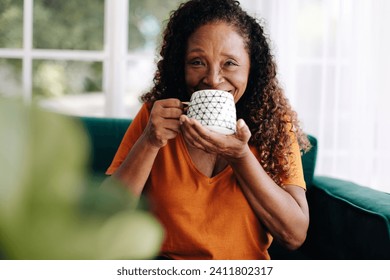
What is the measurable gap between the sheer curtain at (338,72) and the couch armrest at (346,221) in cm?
65

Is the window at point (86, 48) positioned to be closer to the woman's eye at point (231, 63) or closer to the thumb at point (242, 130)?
the woman's eye at point (231, 63)

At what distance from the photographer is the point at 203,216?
4.11 feet

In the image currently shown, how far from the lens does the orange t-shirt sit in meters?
1.24

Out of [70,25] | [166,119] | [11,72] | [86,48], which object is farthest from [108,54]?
[166,119]

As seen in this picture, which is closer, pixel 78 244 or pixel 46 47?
pixel 78 244

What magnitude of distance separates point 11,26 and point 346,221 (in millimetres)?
1721

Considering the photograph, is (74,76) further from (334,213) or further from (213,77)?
(334,213)

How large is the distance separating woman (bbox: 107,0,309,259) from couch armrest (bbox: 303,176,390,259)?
158mm

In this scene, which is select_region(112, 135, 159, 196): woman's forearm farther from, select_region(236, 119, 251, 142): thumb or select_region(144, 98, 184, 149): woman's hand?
select_region(236, 119, 251, 142): thumb

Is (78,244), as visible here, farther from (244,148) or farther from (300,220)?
(300,220)

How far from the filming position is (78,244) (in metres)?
0.24
